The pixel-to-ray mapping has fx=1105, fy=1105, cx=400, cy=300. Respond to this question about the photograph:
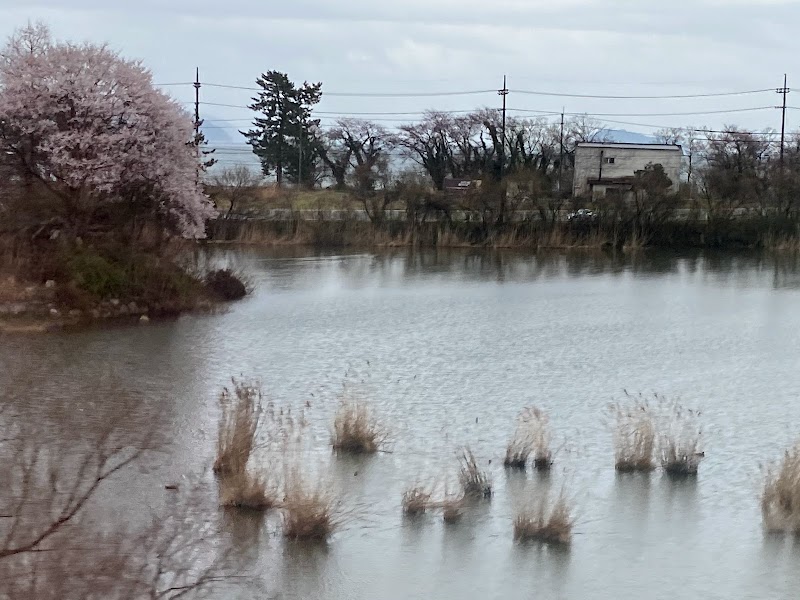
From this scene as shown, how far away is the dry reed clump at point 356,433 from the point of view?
1159 centimetres

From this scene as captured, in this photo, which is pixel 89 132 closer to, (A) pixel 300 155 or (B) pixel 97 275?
(B) pixel 97 275

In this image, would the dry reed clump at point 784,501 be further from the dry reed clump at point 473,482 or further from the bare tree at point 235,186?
the bare tree at point 235,186

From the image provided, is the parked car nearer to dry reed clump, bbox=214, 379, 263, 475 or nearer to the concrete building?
the concrete building

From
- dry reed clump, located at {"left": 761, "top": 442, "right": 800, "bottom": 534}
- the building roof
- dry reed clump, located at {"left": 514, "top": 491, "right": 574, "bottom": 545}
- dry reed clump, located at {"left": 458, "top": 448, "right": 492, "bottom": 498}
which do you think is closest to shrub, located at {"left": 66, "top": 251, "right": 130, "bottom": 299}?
dry reed clump, located at {"left": 458, "top": 448, "right": 492, "bottom": 498}

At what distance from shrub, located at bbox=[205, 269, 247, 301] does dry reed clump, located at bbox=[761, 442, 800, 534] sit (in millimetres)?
17944

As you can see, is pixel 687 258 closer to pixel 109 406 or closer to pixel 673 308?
pixel 673 308

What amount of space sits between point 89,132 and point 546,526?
16.6m

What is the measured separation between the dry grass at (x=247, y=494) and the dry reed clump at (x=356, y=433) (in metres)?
2.10

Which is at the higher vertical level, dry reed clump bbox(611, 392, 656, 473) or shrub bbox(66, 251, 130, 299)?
shrub bbox(66, 251, 130, 299)

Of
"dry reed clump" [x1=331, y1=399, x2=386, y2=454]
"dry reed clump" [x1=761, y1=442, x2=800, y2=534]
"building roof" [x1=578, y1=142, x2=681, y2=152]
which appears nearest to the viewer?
"dry reed clump" [x1=761, y1=442, x2=800, y2=534]

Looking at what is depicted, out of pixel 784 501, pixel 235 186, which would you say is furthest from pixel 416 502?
pixel 235 186

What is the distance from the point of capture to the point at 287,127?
69250mm

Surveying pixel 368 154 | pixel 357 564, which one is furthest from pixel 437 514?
pixel 368 154

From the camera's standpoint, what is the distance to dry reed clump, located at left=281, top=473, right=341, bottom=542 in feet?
28.8
